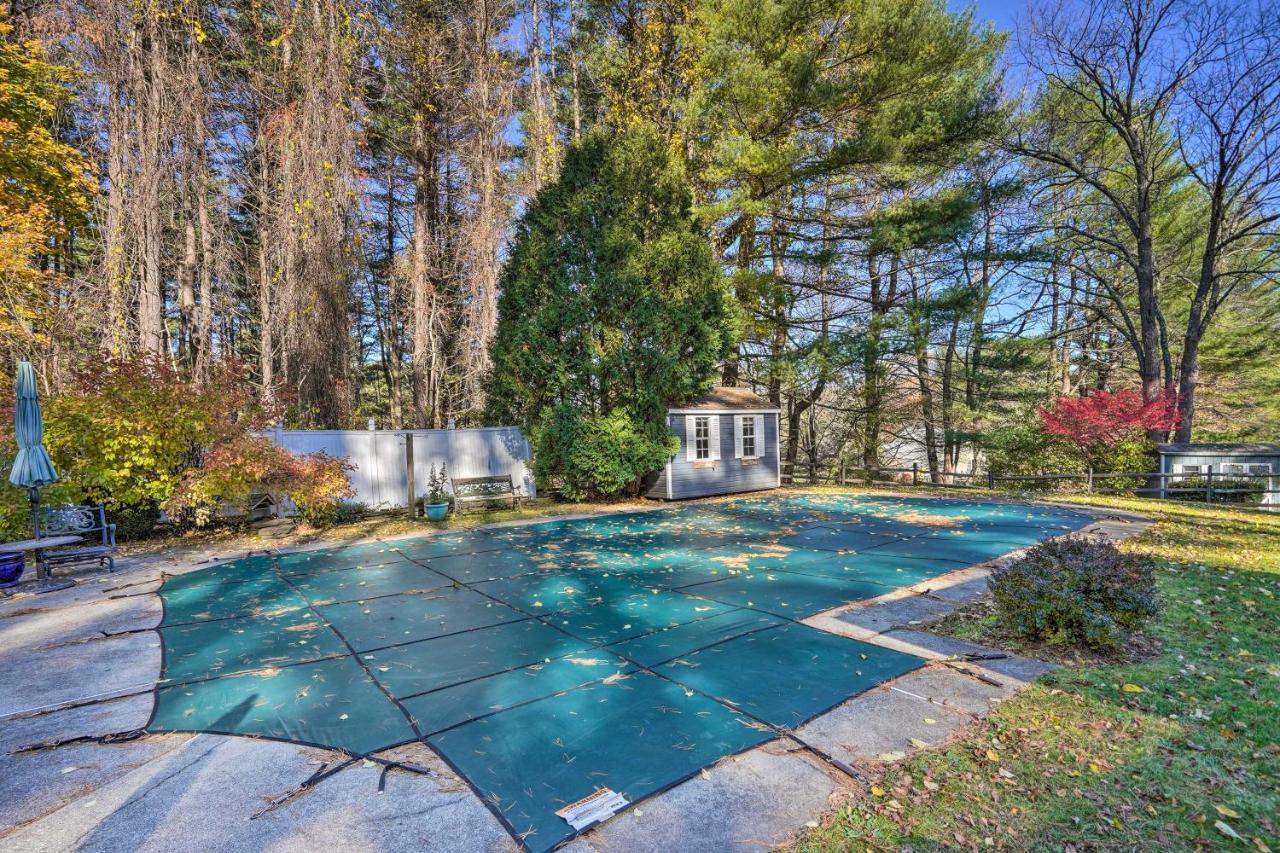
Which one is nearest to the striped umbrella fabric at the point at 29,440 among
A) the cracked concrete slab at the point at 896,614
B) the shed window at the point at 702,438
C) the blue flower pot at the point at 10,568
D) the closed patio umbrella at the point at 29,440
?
the closed patio umbrella at the point at 29,440

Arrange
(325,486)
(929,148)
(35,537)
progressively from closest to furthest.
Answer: (35,537)
(325,486)
(929,148)

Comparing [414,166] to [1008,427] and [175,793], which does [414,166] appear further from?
[1008,427]

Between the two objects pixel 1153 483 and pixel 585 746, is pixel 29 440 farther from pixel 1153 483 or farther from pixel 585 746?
pixel 1153 483

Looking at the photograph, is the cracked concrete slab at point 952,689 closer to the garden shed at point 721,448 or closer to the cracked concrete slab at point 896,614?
the cracked concrete slab at point 896,614

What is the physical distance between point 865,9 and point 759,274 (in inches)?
247

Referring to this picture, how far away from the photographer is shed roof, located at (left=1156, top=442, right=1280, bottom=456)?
12938mm

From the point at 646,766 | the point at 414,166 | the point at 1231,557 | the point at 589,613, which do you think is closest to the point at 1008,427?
the point at 1231,557

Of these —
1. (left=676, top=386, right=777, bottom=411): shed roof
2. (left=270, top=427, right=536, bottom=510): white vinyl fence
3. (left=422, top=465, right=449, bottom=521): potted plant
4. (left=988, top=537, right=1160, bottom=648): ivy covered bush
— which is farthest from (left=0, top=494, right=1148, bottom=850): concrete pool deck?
(left=676, top=386, right=777, bottom=411): shed roof

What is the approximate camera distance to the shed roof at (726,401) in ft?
43.7

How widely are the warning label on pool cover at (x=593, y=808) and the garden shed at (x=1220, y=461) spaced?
15.7m

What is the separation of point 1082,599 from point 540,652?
3942 mm

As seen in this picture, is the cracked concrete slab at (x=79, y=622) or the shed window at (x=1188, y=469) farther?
the shed window at (x=1188, y=469)

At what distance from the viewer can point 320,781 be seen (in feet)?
8.61

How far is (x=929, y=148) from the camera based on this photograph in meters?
13.7
